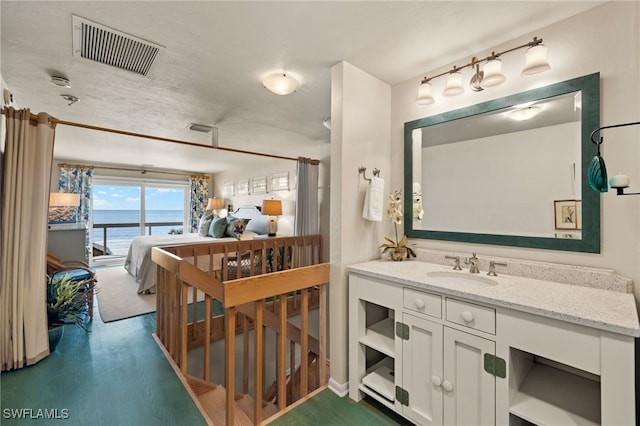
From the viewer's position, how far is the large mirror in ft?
4.69

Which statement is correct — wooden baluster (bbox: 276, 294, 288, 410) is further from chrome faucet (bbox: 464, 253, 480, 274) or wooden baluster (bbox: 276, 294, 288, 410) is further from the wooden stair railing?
chrome faucet (bbox: 464, 253, 480, 274)

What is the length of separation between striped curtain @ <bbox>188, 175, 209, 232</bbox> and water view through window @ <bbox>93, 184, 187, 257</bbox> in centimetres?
26

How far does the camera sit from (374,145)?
82.7 inches

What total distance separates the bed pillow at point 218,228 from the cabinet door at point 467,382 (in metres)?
4.81

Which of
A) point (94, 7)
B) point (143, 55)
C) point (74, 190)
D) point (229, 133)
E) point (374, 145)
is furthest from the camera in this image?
point (74, 190)

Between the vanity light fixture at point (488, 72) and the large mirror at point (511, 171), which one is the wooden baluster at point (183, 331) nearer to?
the large mirror at point (511, 171)

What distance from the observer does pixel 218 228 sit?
Answer: 17.8ft

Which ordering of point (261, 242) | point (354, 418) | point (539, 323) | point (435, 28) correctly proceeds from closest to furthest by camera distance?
point (539, 323) < point (435, 28) < point (354, 418) < point (261, 242)

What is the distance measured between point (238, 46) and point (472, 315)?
6.71ft

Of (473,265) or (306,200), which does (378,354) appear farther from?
(306,200)

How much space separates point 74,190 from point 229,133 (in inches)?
179

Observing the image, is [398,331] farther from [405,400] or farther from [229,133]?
[229,133]

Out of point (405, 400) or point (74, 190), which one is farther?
point (74, 190)

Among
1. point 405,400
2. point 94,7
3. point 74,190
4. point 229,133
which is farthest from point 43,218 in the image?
point 74,190
